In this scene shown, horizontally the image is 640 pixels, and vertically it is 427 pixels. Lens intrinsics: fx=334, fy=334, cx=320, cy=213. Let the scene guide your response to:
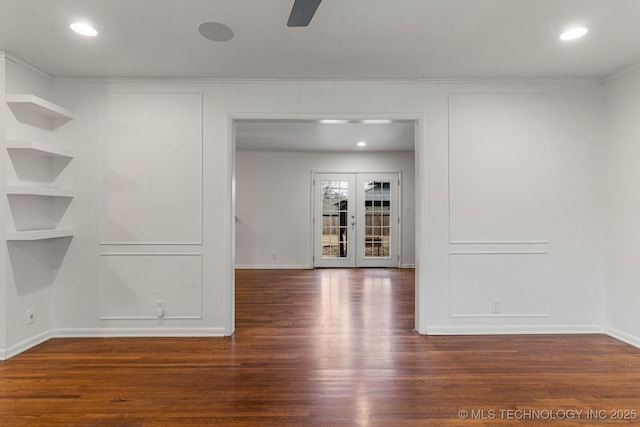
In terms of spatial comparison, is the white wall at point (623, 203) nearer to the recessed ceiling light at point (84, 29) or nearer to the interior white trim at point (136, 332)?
the interior white trim at point (136, 332)

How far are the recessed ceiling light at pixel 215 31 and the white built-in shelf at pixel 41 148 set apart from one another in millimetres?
1680

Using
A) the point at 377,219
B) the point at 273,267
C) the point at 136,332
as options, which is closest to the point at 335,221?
the point at 377,219

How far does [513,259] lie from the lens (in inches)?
129

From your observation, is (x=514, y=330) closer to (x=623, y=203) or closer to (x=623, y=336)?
(x=623, y=336)

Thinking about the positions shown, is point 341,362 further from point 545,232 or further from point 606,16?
point 606,16

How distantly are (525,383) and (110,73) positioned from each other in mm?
4261

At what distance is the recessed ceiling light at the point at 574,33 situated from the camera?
237 centimetres

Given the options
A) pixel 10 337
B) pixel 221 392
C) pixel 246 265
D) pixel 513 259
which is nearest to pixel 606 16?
pixel 513 259

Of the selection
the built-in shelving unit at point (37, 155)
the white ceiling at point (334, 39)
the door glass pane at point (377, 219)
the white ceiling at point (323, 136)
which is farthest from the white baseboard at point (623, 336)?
the built-in shelving unit at point (37, 155)

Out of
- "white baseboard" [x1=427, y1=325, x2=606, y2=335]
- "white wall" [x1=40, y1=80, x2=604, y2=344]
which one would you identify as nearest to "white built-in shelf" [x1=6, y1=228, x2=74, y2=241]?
"white wall" [x1=40, y1=80, x2=604, y2=344]

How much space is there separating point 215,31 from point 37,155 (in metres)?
2.05

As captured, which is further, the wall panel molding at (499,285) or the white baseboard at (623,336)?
the wall panel molding at (499,285)

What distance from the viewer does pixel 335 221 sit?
7137 millimetres

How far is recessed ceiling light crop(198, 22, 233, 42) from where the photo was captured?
2.34 m
